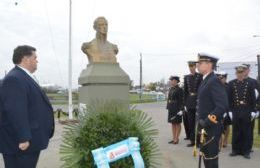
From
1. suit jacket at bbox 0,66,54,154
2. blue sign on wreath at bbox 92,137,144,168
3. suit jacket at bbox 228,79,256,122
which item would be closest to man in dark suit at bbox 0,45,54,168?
suit jacket at bbox 0,66,54,154

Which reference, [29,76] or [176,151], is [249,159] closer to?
[176,151]

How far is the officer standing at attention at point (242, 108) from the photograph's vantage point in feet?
30.2

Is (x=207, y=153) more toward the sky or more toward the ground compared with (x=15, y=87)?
more toward the ground

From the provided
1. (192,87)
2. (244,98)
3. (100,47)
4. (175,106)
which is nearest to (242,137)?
(244,98)

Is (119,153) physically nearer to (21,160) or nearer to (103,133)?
(103,133)

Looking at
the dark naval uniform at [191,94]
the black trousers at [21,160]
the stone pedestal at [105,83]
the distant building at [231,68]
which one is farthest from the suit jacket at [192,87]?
the distant building at [231,68]

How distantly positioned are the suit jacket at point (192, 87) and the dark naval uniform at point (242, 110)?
1072 mm

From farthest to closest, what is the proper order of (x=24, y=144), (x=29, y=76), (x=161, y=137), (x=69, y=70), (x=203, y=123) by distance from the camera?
(x=69, y=70), (x=161, y=137), (x=203, y=123), (x=29, y=76), (x=24, y=144)

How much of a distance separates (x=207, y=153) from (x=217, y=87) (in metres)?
0.87

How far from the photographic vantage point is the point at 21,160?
15.9 ft

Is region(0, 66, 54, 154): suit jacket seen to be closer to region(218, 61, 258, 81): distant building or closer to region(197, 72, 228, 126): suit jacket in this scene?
region(197, 72, 228, 126): suit jacket

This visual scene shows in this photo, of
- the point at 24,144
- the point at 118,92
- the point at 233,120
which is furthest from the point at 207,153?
the point at 233,120

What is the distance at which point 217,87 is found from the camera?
18.7 ft

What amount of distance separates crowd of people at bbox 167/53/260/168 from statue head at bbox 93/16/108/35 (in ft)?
6.61
